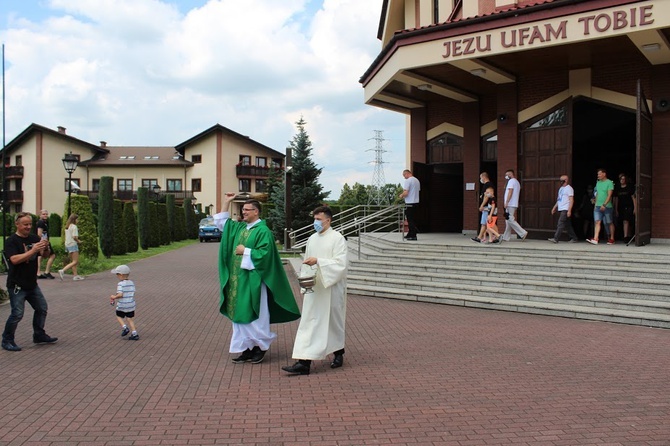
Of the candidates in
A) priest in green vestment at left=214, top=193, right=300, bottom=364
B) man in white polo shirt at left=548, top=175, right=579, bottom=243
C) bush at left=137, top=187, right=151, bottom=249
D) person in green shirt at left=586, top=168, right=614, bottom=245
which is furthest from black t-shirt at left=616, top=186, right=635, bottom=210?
bush at left=137, top=187, right=151, bottom=249

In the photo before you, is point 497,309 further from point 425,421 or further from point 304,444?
point 304,444

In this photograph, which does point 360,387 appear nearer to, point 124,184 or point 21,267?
point 21,267

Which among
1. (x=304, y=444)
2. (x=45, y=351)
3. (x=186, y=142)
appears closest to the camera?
(x=304, y=444)

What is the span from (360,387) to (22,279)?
15.3ft

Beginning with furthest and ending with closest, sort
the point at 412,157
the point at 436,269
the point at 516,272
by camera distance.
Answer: the point at 412,157, the point at 436,269, the point at 516,272

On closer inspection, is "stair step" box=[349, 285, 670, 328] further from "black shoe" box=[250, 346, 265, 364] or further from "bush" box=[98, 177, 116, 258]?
"bush" box=[98, 177, 116, 258]

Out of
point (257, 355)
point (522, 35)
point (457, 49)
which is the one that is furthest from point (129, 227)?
point (257, 355)

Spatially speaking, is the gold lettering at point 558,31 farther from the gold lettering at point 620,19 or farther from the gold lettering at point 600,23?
the gold lettering at point 620,19

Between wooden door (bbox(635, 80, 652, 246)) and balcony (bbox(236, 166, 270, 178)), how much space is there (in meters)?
50.2

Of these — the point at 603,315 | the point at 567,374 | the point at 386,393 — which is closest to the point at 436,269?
the point at 603,315

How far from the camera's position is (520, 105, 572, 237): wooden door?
14.8 metres

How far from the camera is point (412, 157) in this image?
19500 millimetres

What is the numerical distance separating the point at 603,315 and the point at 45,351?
808 cm

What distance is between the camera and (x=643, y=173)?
12.2 meters
